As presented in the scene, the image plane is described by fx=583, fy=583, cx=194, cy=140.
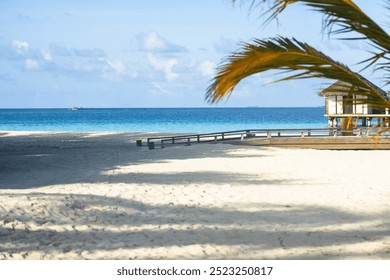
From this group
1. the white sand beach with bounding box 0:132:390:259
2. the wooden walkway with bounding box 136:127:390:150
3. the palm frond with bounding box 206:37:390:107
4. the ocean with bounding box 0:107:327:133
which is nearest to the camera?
the palm frond with bounding box 206:37:390:107

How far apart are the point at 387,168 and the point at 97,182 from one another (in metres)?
10.2

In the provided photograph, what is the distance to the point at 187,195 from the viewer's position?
14.0m

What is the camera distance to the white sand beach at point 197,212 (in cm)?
→ 903

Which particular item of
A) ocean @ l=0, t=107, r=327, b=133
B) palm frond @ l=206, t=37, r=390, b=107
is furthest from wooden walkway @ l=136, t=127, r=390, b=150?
ocean @ l=0, t=107, r=327, b=133

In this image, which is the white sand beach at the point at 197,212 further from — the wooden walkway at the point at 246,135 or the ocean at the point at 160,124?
the ocean at the point at 160,124

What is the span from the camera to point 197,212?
38.7 ft

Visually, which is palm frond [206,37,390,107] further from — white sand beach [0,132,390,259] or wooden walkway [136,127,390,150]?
wooden walkway [136,127,390,150]

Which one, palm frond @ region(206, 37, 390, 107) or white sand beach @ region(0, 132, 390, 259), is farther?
Answer: white sand beach @ region(0, 132, 390, 259)

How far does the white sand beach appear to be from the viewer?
9031 millimetres

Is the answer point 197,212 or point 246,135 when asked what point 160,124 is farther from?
point 197,212

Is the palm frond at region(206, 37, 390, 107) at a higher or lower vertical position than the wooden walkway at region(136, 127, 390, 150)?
higher

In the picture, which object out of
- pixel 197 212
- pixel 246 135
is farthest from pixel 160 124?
pixel 197 212
